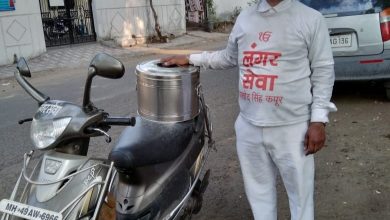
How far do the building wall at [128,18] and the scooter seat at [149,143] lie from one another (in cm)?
1213

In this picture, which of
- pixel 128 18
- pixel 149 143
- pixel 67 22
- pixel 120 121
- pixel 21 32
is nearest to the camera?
pixel 120 121

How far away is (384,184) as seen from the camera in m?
3.74

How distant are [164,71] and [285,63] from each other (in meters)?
0.73

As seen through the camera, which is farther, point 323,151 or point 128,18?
point 128,18

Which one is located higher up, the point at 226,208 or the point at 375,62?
the point at 375,62

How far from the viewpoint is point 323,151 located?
15.0 ft

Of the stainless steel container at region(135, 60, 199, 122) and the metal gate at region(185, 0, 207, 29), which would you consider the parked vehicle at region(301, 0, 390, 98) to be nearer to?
the stainless steel container at region(135, 60, 199, 122)

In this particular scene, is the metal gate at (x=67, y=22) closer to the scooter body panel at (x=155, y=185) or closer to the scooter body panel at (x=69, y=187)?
the scooter body panel at (x=155, y=185)

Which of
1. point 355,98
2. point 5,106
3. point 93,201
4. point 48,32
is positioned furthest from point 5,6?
point 93,201

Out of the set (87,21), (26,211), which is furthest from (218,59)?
(87,21)

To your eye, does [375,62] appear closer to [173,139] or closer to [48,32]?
[173,139]

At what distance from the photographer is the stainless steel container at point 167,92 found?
268 cm

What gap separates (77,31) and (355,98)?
10597 mm

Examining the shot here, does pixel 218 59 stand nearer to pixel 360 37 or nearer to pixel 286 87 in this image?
pixel 286 87
